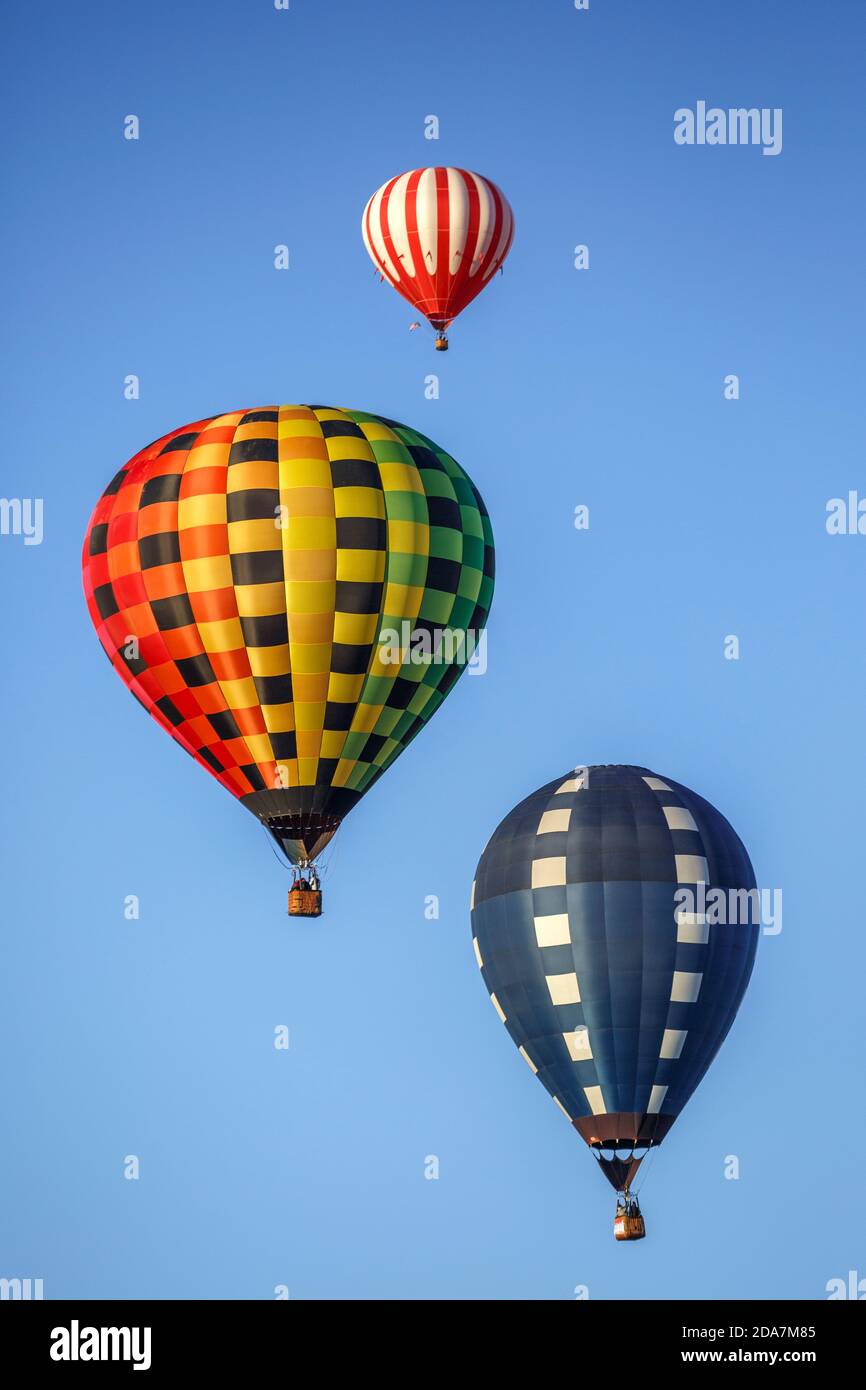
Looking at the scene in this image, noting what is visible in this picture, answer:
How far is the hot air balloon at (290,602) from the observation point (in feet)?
131

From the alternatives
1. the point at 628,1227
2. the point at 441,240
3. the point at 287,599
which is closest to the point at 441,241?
the point at 441,240

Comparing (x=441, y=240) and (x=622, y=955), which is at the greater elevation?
(x=441, y=240)

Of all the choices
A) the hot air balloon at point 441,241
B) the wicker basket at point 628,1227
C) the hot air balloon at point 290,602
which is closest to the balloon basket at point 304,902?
the hot air balloon at point 290,602

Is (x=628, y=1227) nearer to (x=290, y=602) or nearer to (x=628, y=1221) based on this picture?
(x=628, y=1221)

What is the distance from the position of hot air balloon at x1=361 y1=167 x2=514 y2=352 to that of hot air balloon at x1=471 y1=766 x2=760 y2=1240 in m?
7.67

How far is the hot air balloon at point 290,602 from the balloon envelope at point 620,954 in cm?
257

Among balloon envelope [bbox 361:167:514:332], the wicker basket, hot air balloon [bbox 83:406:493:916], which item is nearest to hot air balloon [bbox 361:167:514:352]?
balloon envelope [bbox 361:167:514:332]

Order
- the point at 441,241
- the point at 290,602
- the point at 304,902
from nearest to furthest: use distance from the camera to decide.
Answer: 1. the point at 290,602
2. the point at 304,902
3. the point at 441,241

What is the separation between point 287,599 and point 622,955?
586cm

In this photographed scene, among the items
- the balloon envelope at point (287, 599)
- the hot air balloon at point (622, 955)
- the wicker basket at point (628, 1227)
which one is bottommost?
the wicker basket at point (628, 1227)

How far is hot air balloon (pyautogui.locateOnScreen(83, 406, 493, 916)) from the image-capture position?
131ft

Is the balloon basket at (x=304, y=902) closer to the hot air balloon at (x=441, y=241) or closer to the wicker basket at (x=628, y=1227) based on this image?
Answer: the wicker basket at (x=628, y=1227)

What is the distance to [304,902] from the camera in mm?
40312

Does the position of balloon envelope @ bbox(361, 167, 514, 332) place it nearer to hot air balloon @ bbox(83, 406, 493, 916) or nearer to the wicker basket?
Answer: hot air balloon @ bbox(83, 406, 493, 916)
